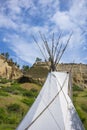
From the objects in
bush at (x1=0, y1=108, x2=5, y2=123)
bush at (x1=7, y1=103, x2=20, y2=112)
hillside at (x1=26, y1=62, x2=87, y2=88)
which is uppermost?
hillside at (x1=26, y1=62, x2=87, y2=88)

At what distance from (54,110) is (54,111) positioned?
5cm

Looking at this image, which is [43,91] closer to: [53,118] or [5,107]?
[53,118]

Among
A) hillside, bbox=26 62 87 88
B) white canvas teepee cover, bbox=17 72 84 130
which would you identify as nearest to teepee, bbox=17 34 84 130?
white canvas teepee cover, bbox=17 72 84 130

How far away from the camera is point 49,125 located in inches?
513

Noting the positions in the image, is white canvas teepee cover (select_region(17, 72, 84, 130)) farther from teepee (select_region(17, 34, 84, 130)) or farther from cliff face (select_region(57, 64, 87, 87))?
cliff face (select_region(57, 64, 87, 87))

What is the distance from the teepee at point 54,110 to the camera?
1306cm

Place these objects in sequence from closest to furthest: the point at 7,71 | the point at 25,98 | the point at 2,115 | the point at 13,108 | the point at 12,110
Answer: the point at 2,115
the point at 12,110
the point at 13,108
the point at 25,98
the point at 7,71

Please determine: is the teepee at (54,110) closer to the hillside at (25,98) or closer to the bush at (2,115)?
the hillside at (25,98)

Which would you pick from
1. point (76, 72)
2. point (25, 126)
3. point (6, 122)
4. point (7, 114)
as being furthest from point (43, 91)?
point (76, 72)

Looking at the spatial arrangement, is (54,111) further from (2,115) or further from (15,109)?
(15,109)

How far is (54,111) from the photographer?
13.5m

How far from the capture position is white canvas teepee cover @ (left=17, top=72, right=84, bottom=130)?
42.8 feet

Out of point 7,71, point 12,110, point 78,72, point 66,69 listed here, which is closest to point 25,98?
point 12,110

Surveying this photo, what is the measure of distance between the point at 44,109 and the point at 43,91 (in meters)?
1.05
